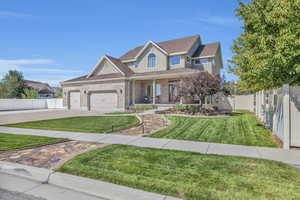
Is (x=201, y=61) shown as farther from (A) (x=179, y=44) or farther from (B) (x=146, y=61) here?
(B) (x=146, y=61)

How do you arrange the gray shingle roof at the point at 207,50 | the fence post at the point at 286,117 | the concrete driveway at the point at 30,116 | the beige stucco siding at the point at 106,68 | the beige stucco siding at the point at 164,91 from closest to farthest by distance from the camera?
the fence post at the point at 286,117 < the concrete driveway at the point at 30,116 < the beige stucco siding at the point at 164,91 < the gray shingle roof at the point at 207,50 < the beige stucco siding at the point at 106,68

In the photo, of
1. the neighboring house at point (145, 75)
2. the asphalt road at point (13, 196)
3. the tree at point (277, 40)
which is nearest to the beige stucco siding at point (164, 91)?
the neighboring house at point (145, 75)

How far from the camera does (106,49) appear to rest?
25.0 meters

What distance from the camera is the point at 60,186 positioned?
3.33 meters

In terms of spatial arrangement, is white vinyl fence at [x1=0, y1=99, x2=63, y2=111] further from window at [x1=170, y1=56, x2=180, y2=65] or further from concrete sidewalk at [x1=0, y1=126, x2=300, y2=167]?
concrete sidewalk at [x1=0, y1=126, x2=300, y2=167]

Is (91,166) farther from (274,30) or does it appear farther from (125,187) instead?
(274,30)

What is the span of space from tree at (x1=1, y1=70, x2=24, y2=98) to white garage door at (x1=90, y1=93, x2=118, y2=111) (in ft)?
107

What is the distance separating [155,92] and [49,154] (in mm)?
16090

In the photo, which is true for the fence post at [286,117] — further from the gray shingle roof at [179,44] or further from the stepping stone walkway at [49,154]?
the gray shingle roof at [179,44]

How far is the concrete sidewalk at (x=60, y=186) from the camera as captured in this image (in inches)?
111

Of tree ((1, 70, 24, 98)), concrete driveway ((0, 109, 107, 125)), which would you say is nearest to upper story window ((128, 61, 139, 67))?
concrete driveway ((0, 109, 107, 125))

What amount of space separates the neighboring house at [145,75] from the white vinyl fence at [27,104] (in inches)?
326

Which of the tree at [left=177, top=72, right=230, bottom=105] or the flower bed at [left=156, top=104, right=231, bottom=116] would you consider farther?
the flower bed at [left=156, top=104, right=231, bottom=116]

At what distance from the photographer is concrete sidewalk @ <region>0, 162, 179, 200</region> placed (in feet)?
9.21
